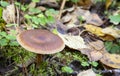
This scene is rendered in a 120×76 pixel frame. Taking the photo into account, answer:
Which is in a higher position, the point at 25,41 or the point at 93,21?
the point at 25,41

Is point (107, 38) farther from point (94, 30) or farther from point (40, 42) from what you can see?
point (40, 42)

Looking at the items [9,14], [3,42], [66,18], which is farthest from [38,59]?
[66,18]

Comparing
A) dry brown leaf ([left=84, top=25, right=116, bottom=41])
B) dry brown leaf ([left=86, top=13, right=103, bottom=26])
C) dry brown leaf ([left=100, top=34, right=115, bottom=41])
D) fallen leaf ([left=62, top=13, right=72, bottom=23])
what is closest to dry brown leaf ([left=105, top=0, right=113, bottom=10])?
dry brown leaf ([left=86, top=13, right=103, bottom=26])

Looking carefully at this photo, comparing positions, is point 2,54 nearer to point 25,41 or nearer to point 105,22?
point 25,41

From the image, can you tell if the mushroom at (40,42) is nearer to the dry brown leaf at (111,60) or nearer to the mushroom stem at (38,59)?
the mushroom stem at (38,59)

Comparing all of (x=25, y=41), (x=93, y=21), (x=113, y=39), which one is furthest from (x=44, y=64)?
(x=93, y=21)

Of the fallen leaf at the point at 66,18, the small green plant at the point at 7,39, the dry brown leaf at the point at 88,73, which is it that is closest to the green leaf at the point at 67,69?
the dry brown leaf at the point at 88,73

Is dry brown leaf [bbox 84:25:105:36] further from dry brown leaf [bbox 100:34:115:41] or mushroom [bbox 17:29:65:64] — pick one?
mushroom [bbox 17:29:65:64]
